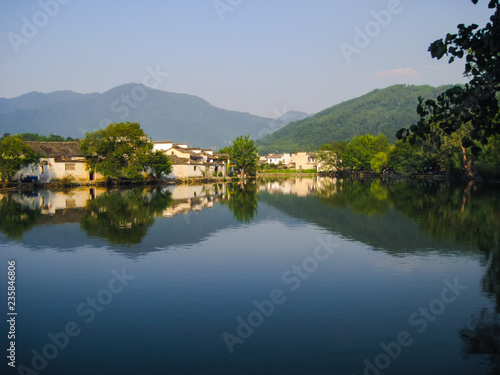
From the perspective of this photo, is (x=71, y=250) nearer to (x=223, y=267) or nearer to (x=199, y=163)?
(x=223, y=267)

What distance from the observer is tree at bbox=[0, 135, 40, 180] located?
42.8 m

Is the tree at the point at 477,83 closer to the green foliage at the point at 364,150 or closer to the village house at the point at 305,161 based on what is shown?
the green foliage at the point at 364,150

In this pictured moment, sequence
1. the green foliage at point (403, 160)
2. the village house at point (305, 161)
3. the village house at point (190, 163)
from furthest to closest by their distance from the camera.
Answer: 1. the village house at point (305, 161)
2. the green foliage at point (403, 160)
3. the village house at point (190, 163)

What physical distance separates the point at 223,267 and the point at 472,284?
6786 mm

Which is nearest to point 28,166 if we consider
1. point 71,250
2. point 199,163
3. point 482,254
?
point 199,163

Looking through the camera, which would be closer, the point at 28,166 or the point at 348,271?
the point at 348,271

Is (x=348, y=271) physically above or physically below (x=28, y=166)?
below

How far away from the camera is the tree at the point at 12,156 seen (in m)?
42.8

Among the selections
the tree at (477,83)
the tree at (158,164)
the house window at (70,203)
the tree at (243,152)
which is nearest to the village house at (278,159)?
the tree at (243,152)

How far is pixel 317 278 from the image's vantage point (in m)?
11.9

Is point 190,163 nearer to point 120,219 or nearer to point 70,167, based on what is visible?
point 70,167

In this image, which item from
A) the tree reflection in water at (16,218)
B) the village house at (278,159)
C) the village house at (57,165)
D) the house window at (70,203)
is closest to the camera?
the tree reflection in water at (16,218)

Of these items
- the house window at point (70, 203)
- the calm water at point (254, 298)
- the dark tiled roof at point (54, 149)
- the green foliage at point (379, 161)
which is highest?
the dark tiled roof at point (54, 149)

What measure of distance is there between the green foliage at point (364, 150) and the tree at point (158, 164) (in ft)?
168
